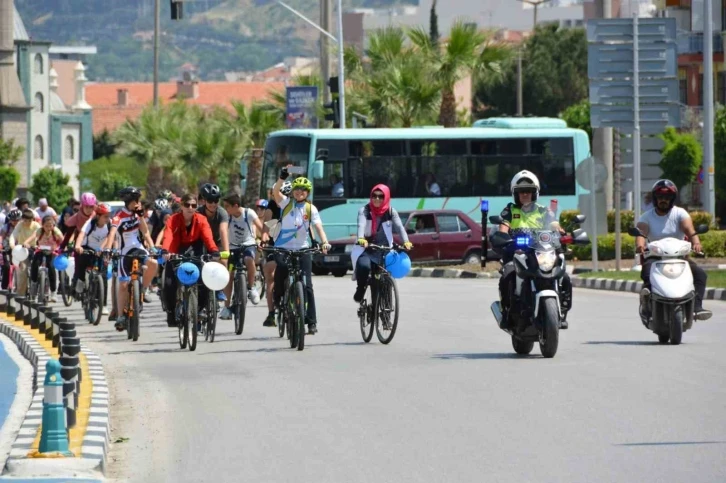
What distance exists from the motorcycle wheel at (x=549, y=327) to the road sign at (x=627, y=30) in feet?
58.7

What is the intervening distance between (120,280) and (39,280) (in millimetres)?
7084

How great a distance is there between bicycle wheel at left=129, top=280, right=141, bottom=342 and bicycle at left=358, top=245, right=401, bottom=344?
288 cm

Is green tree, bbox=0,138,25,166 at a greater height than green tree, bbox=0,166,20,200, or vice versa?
green tree, bbox=0,138,25,166

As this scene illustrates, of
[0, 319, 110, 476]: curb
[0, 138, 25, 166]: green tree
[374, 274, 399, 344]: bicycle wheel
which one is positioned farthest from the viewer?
[0, 138, 25, 166]: green tree

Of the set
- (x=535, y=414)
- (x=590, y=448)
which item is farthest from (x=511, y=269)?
(x=590, y=448)

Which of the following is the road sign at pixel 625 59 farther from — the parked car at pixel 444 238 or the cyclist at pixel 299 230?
the cyclist at pixel 299 230

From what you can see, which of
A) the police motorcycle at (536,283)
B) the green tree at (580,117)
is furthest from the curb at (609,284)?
the green tree at (580,117)

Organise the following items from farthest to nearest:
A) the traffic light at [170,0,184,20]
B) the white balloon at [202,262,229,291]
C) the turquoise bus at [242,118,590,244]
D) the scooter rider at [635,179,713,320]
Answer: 1. the traffic light at [170,0,184,20]
2. the turquoise bus at [242,118,590,244]
3. the white balloon at [202,262,229,291]
4. the scooter rider at [635,179,713,320]

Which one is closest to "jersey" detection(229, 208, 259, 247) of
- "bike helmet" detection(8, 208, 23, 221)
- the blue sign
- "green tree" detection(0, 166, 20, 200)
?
"bike helmet" detection(8, 208, 23, 221)

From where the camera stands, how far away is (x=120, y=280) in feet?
66.4

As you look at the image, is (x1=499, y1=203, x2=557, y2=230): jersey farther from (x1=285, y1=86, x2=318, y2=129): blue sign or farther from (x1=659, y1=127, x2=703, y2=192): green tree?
(x1=659, y1=127, x2=703, y2=192): green tree

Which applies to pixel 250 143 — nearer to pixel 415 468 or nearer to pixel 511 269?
pixel 511 269

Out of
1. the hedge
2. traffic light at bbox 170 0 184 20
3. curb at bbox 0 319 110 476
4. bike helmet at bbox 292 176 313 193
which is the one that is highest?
traffic light at bbox 170 0 184 20

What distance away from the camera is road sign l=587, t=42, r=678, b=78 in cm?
3250
